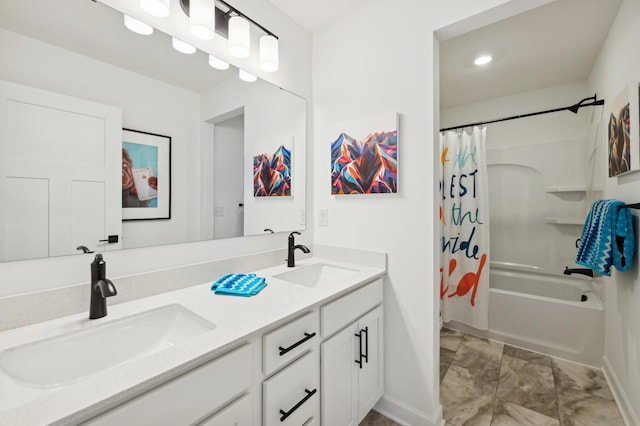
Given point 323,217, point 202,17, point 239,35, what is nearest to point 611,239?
point 323,217

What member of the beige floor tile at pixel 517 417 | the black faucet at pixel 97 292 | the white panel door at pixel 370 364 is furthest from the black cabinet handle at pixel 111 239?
the beige floor tile at pixel 517 417

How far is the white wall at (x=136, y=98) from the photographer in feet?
2.92

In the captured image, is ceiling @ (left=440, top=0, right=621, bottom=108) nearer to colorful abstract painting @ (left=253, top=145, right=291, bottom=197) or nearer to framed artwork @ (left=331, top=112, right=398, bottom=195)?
framed artwork @ (left=331, top=112, right=398, bottom=195)

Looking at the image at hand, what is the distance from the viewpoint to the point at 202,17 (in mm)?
1215

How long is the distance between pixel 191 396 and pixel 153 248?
2.32ft

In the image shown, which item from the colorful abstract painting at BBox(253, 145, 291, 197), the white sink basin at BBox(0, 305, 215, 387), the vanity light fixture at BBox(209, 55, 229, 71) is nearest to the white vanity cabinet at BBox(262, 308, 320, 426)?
the white sink basin at BBox(0, 305, 215, 387)

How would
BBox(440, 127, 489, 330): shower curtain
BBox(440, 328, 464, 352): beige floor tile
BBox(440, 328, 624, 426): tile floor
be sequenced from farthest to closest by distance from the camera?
BBox(440, 127, 489, 330): shower curtain → BBox(440, 328, 464, 352): beige floor tile → BBox(440, 328, 624, 426): tile floor

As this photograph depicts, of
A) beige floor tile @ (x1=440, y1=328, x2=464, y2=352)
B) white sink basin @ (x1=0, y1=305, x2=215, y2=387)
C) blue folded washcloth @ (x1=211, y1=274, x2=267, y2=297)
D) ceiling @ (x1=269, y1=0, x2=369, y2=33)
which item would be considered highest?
ceiling @ (x1=269, y1=0, x2=369, y2=33)

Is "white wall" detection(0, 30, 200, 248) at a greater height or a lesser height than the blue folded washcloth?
greater

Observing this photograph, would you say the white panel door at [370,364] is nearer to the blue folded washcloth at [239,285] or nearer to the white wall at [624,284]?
the blue folded washcloth at [239,285]

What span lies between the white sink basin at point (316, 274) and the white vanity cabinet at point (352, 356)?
0.75ft

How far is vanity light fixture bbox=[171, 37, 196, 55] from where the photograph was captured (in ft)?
4.08

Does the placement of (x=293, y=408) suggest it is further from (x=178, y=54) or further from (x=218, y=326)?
(x=178, y=54)

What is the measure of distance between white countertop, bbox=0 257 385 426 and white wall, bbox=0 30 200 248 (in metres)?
0.30
